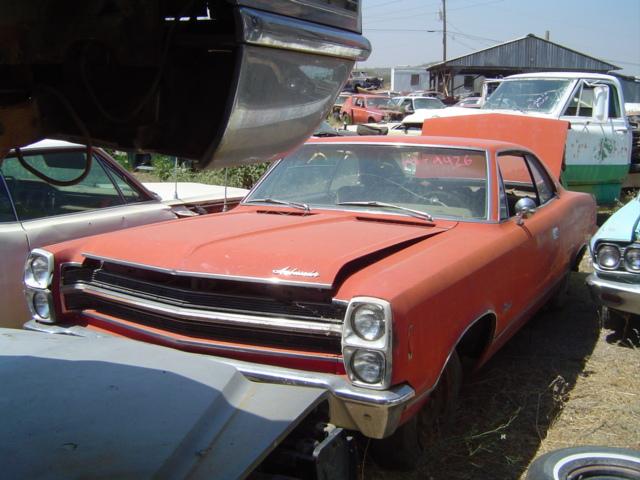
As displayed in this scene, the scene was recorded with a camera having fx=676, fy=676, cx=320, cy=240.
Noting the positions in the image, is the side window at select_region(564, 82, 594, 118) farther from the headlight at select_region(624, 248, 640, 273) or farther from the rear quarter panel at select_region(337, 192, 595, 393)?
the rear quarter panel at select_region(337, 192, 595, 393)

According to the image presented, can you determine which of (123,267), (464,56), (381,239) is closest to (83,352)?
(123,267)

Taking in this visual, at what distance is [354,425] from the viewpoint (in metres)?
2.64

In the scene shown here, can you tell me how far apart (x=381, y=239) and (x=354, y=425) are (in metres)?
0.99

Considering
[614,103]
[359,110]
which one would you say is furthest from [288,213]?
[359,110]

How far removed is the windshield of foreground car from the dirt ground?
1061 millimetres

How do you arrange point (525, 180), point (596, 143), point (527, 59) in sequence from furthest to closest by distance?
point (527, 59) < point (596, 143) < point (525, 180)

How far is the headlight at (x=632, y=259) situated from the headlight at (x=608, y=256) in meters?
0.06

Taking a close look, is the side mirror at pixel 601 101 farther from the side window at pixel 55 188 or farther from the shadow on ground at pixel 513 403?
the side window at pixel 55 188

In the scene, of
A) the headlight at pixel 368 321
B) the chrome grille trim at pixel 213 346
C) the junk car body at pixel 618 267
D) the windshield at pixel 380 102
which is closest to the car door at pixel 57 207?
the chrome grille trim at pixel 213 346

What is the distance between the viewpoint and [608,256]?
4395 millimetres

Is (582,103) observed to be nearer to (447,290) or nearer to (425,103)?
(447,290)

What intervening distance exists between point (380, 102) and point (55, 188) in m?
25.7

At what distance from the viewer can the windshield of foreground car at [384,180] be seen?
3949 mm

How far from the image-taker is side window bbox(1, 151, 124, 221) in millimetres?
4348
